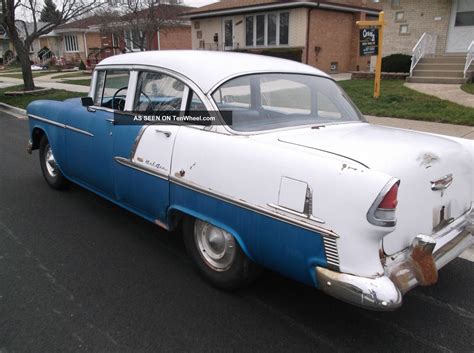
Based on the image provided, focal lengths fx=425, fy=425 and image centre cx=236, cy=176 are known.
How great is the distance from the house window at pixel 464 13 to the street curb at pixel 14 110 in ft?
49.3

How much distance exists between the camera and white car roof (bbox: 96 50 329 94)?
318 centimetres

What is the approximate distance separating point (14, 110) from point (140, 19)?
1210cm

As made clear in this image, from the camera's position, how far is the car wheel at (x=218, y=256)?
297 cm

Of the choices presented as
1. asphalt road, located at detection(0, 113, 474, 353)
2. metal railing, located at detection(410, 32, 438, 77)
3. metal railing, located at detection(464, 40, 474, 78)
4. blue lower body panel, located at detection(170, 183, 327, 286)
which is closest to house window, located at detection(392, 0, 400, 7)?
metal railing, located at detection(410, 32, 438, 77)

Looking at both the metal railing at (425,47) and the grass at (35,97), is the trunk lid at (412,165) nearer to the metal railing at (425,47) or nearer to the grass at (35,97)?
the grass at (35,97)

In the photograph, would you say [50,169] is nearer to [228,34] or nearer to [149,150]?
[149,150]

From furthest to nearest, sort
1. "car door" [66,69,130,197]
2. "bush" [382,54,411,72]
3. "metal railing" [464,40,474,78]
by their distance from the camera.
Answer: "bush" [382,54,411,72], "metal railing" [464,40,474,78], "car door" [66,69,130,197]

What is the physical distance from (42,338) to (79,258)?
1.08 m

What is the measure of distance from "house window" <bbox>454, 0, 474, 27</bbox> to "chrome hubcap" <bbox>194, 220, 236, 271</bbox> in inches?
620

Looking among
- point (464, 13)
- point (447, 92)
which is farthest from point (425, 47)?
point (447, 92)

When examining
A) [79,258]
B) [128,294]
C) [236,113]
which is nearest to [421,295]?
[236,113]

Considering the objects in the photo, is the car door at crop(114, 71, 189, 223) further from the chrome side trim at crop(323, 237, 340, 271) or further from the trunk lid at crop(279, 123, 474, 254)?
the chrome side trim at crop(323, 237, 340, 271)

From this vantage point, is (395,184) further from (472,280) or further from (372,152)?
(472,280)

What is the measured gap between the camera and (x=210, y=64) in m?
3.29
